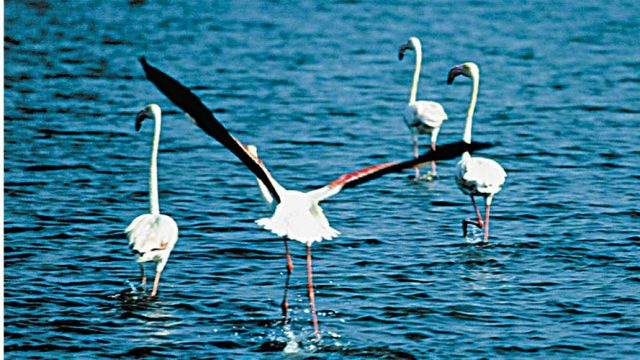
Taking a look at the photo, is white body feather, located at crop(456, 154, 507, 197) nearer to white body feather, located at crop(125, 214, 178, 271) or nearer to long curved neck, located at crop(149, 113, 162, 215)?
long curved neck, located at crop(149, 113, 162, 215)

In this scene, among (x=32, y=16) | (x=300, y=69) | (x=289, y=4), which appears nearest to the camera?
(x=300, y=69)

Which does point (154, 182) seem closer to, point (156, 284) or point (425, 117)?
point (156, 284)

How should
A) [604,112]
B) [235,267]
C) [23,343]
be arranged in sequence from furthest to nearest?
[604,112]
[235,267]
[23,343]

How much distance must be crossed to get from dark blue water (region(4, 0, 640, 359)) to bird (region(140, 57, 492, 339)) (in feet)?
3.20

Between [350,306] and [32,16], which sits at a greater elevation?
[32,16]

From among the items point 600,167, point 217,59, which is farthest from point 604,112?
point 217,59

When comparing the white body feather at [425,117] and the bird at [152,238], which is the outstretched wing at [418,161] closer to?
the bird at [152,238]

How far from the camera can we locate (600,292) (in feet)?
38.9

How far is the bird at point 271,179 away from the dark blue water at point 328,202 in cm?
98

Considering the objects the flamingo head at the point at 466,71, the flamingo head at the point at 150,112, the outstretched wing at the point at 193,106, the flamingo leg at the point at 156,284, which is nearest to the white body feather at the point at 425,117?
the flamingo head at the point at 466,71

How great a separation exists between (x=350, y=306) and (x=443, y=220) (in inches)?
141

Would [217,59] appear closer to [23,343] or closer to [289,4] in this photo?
[289,4]

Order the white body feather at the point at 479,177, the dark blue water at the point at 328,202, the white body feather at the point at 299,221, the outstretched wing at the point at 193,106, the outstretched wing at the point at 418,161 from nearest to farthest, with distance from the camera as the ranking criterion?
the outstretched wing at the point at 418,161 → the outstretched wing at the point at 193,106 → the white body feather at the point at 299,221 → the dark blue water at the point at 328,202 → the white body feather at the point at 479,177

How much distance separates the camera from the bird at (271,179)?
8.73 meters
